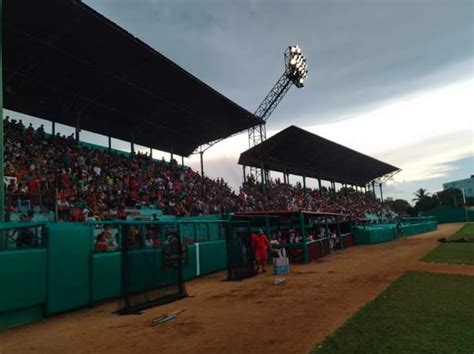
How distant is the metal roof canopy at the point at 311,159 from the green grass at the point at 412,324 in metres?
29.7

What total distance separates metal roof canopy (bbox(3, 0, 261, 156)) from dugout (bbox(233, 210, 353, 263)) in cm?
1136

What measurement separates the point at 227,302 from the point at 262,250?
5807 millimetres

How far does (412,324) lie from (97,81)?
74.2 feet

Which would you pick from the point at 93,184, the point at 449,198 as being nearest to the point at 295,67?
the point at 93,184

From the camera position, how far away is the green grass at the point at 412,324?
5.55 metres

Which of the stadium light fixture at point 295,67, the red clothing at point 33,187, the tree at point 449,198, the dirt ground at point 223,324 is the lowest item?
the dirt ground at point 223,324

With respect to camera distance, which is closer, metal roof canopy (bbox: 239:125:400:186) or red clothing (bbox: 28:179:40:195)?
red clothing (bbox: 28:179:40:195)

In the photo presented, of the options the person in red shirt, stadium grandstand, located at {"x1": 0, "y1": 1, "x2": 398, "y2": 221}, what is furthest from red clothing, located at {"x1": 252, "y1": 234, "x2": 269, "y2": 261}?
stadium grandstand, located at {"x1": 0, "y1": 1, "x2": 398, "y2": 221}

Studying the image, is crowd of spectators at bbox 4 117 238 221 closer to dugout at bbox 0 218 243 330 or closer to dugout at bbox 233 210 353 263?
dugout at bbox 233 210 353 263

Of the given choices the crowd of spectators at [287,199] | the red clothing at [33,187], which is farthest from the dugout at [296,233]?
the red clothing at [33,187]

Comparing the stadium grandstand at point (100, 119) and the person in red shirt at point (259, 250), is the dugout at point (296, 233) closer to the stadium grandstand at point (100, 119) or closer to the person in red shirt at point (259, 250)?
the person in red shirt at point (259, 250)

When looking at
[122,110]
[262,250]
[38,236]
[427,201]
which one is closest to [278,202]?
[122,110]

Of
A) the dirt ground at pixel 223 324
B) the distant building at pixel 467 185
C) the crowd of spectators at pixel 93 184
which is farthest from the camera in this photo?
the distant building at pixel 467 185

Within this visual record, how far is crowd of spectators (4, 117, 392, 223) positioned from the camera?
15.0 metres
